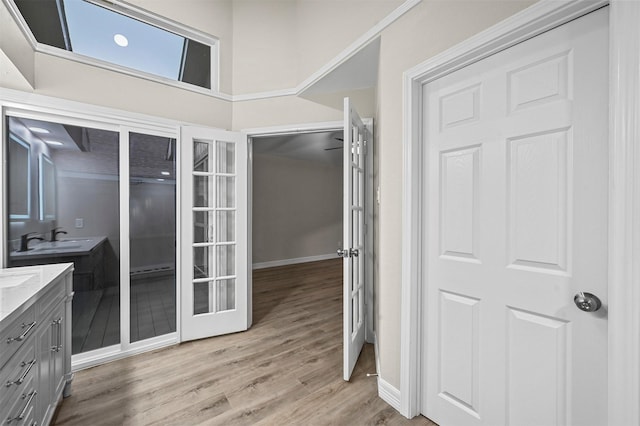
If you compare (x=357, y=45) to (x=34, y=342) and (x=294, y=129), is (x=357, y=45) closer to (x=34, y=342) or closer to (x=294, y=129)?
(x=294, y=129)

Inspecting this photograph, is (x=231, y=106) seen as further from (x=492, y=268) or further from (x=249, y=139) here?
(x=492, y=268)

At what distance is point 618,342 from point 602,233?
38 centimetres

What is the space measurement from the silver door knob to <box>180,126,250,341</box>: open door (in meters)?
2.46

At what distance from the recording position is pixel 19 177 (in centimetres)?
187

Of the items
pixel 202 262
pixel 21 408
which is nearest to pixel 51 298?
pixel 21 408

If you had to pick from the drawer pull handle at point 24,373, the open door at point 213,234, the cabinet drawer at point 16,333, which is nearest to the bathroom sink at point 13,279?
the cabinet drawer at point 16,333

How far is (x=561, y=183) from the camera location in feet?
3.59

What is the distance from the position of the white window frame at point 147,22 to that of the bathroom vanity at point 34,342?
5.09 ft

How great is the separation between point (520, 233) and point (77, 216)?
2974 mm

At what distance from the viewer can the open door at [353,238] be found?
1880mm

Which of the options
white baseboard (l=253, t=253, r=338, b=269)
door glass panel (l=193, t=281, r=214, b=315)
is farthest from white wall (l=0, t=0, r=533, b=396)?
white baseboard (l=253, t=253, r=338, b=269)

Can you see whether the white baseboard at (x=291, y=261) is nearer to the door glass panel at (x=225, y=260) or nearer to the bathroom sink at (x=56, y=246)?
the door glass panel at (x=225, y=260)

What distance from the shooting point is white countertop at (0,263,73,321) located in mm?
1079

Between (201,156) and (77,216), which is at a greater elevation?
(201,156)
